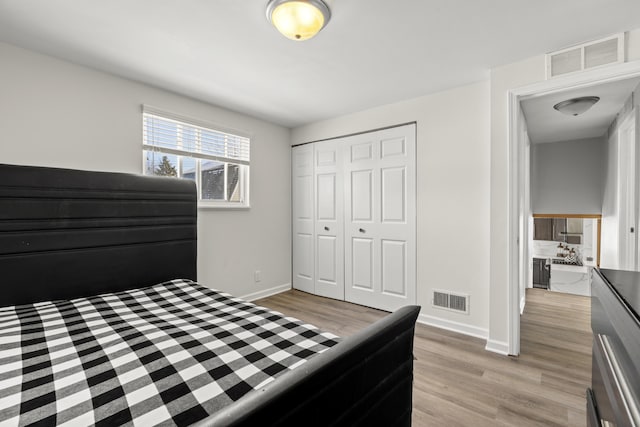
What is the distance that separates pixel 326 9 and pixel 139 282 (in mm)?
2223

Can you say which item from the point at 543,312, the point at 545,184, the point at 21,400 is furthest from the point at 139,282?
the point at 545,184

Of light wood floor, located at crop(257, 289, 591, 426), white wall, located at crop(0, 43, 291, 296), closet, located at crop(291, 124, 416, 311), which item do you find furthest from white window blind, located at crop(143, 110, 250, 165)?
light wood floor, located at crop(257, 289, 591, 426)

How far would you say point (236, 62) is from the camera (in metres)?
2.29

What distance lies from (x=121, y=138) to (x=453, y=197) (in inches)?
123

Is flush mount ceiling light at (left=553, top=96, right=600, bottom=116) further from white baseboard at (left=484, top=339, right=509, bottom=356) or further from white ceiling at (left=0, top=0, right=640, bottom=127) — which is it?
white baseboard at (left=484, top=339, right=509, bottom=356)

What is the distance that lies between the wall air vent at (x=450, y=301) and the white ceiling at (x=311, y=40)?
2.02 m

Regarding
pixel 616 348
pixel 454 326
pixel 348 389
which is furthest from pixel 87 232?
pixel 454 326

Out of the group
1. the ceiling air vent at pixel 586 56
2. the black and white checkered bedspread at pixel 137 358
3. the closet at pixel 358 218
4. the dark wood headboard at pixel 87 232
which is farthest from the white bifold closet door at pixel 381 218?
the black and white checkered bedspread at pixel 137 358

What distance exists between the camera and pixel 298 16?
1.60 meters

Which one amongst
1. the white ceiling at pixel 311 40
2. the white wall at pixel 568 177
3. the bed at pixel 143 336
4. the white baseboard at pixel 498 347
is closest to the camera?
the bed at pixel 143 336

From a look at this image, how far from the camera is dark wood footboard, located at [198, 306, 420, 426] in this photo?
A: 1.90 ft

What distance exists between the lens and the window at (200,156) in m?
2.77

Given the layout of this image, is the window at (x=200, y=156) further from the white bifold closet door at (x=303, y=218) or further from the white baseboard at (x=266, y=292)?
the white baseboard at (x=266, y=292)

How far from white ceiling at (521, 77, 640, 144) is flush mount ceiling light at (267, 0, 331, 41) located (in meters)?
1.94
